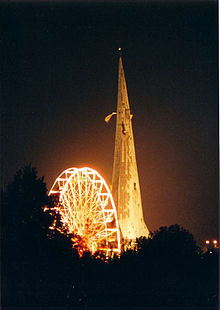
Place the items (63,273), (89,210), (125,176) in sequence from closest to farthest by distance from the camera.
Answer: (63,273) < (89,210) < (125,176)

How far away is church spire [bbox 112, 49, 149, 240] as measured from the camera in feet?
111

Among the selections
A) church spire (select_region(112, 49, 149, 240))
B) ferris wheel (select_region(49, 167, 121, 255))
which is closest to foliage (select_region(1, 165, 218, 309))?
ferris wheel (select_region(49, 167, 121, 255))

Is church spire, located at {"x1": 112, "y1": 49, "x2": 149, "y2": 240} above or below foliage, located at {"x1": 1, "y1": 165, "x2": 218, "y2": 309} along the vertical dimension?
above

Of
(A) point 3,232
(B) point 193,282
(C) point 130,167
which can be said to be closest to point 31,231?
(A) point 3,232

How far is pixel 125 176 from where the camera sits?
1348 inches

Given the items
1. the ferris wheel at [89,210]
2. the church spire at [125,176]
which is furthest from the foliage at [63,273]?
the church spire at [125,176]

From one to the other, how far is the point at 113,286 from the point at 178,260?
17.3ft

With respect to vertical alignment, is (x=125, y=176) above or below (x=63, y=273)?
above

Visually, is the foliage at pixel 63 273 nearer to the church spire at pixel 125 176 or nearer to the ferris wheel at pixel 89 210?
the ferris wheel at pixel 89 210

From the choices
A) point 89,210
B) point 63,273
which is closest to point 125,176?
point 89,210

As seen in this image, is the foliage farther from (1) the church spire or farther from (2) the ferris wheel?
(1) the church spire

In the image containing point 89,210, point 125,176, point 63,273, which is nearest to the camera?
point 63,273

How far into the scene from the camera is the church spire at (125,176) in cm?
3375

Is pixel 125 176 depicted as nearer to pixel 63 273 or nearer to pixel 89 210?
pixel 89 210
